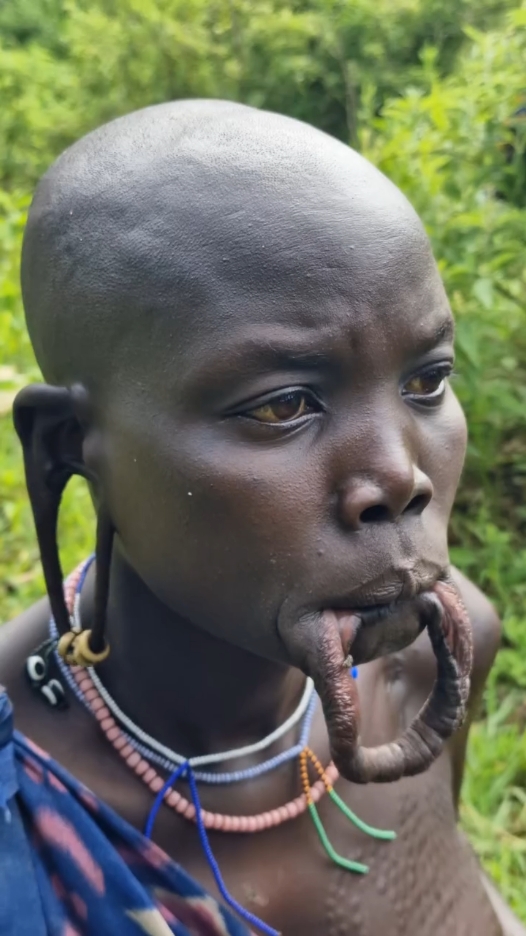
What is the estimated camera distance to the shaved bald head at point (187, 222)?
3.03 feet

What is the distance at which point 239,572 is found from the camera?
95 cm

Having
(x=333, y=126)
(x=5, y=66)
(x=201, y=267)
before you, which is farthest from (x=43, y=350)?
(x=5, y=66)

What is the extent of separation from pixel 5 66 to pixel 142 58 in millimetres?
1770

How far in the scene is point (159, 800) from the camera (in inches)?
47.9

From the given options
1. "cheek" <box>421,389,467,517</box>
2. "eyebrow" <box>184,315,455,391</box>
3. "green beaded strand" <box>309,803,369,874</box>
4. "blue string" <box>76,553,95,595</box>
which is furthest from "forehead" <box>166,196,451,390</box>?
"green beaded strand" <box>309,803,369,874</box>

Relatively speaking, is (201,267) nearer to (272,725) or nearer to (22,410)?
(22,410)

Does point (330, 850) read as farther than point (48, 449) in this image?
Yes

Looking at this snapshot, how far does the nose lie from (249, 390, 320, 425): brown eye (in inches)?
3.2

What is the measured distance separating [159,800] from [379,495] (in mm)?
554

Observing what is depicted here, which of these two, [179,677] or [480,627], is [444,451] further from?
[480,627]

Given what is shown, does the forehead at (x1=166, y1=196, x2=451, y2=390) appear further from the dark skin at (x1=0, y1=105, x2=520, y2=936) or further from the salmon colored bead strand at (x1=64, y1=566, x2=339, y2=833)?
the salmon colored bead strand at (x1=64, y1=566, x2=339, y2=833)

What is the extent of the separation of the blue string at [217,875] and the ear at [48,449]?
12.4 inches

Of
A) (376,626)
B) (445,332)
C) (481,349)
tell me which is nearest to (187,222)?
(445,332)

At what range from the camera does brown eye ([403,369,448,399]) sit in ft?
3.27
